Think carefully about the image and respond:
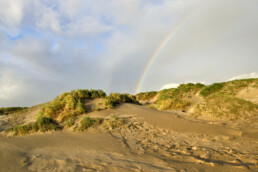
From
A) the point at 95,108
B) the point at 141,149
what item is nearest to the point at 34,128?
the point at 95,108

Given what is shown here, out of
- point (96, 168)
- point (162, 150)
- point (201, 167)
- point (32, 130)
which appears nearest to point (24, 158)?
point (96, 168)

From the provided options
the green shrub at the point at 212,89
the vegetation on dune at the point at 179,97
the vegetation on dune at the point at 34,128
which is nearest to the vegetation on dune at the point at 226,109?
the vegetation on dune at the point at 179,97

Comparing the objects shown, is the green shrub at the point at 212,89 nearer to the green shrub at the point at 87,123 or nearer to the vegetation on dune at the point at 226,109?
the vegetation on dune at the point at 226,109

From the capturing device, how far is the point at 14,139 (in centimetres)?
639

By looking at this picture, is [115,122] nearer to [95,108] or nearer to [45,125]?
[95,108]

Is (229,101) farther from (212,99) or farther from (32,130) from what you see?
(32,130)

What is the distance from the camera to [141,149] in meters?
5.11

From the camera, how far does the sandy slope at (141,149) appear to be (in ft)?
12.8

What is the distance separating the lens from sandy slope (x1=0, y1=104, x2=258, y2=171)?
389 centimetres

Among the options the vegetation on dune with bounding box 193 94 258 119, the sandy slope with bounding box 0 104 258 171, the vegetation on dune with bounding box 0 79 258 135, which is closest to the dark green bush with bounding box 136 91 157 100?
the vegetation on dune with bounding box 0 79 258 135

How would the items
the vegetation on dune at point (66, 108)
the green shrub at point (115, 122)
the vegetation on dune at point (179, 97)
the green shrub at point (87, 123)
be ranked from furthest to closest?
the vegetation on dune at point (179, 97)
the vegetation on dune at point (66, 108)
the green shrub at point (115, 122)
the green shrub at point (87, 123)

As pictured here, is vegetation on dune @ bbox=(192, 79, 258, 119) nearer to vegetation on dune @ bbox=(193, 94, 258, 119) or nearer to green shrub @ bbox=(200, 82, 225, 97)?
vegetation on dune @ bbox=(193, 94, 258, 119)

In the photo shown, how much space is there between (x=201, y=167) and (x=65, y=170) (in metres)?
2.90

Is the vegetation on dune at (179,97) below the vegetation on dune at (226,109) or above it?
above
